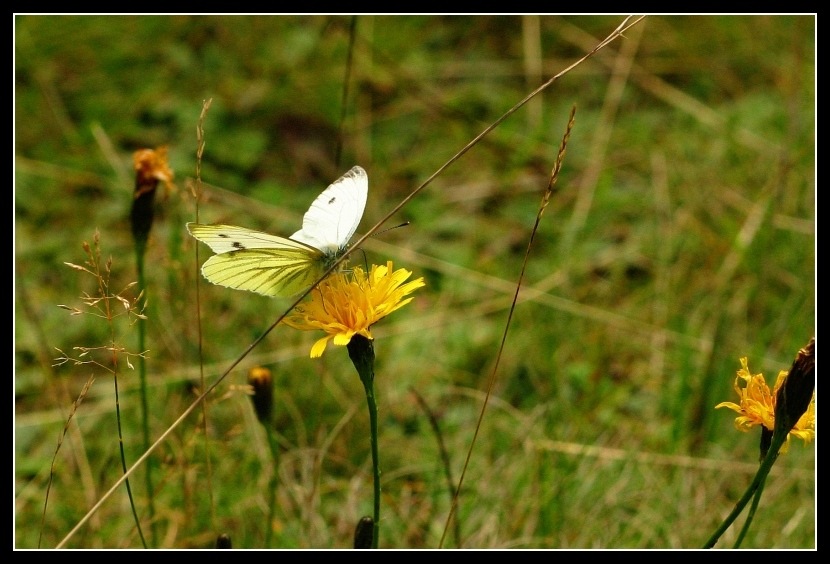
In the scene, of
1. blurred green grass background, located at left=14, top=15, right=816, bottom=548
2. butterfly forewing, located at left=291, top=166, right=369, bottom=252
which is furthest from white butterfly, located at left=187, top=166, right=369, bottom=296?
blurred green grass background, located at left=14, top=15, right=816, bottom=548

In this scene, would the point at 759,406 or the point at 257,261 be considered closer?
the point at 759,406

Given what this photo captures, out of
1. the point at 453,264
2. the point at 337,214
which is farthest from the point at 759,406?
the point at 453,264

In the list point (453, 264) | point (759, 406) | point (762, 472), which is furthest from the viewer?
point (453, 264)

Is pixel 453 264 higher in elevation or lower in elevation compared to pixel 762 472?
higher

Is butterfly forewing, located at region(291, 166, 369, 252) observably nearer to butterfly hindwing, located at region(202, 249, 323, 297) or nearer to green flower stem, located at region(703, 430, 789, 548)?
butterfly hindwing, located at region(202, 249, 323, 297)

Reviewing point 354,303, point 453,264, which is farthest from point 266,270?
point 453,264

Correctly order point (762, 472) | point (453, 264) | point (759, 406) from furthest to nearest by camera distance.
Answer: point (453, 264)
point (759, 406)
point (762, 472)

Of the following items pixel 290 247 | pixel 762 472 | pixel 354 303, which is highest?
pixel 290 247

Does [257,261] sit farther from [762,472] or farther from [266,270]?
[762,472]
